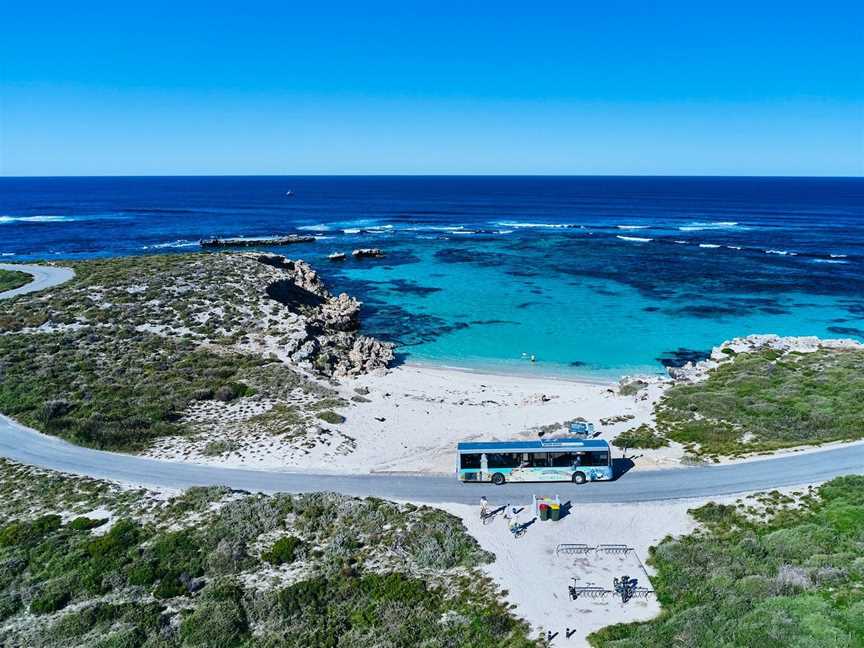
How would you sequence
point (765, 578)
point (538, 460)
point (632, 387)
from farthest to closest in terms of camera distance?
point (632, 387), point (538, 460), point (765, 578)

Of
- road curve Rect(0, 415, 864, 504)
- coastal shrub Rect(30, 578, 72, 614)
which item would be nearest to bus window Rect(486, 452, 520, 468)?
road curve Rect(0, 415, 864, 504)

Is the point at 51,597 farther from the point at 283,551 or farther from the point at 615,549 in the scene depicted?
the point at 615,549

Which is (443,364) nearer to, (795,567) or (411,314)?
(411,314)

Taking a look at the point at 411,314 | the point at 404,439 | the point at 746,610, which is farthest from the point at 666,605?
the point at 411,314

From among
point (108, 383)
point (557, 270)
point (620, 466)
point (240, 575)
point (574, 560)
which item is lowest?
point (240, 575)

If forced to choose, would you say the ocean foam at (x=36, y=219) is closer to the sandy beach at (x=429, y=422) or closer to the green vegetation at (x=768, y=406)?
the sandy beach at (x=429, y=422)

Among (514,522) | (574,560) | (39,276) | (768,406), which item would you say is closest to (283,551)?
(514,522)

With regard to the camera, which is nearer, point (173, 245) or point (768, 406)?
point (768, 406)

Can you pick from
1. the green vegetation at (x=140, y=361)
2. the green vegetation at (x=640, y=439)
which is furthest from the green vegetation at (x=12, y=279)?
the green vegetation at (x=640, y=439)
